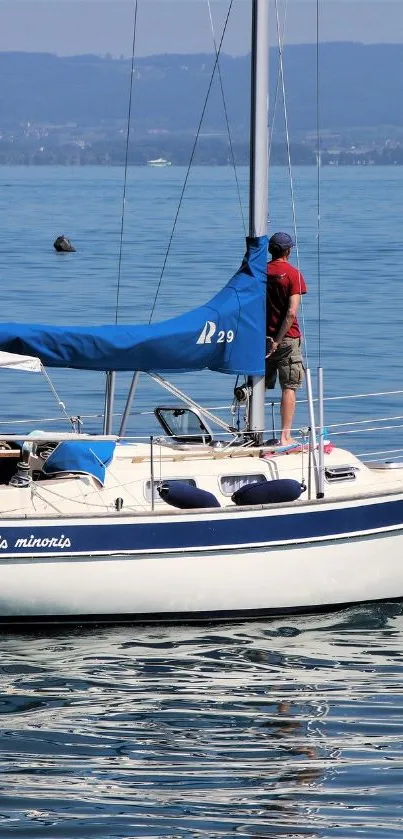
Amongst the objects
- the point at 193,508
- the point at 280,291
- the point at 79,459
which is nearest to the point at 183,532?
the point at 193,508

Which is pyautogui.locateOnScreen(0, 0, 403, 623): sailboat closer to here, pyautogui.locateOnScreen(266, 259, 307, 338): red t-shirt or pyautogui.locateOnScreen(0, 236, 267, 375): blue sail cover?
pyautogui.locateOnScreen(0, 236, 267, 375): blue sail cover

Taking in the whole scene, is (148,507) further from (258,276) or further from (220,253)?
(220,253)

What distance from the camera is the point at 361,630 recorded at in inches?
611

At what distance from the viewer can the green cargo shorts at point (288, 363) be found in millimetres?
17078

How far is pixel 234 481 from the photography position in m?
15.9

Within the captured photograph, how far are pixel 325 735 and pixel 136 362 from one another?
14.0ft

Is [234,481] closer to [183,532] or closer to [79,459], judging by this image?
[183,532]

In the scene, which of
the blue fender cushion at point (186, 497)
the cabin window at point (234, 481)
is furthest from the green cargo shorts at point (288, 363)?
the blue fender cushion at point (186, 497)

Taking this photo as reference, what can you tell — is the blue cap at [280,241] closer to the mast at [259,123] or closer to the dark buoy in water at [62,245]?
the mast at [259,123]

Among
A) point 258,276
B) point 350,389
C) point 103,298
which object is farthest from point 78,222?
point 258,276

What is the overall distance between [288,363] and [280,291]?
723mm

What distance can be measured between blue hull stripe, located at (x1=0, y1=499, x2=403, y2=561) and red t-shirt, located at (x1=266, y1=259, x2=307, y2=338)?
243 cm

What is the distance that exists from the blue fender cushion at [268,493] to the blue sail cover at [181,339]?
4.39ft

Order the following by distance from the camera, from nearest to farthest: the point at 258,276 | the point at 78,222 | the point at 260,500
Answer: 1. the point at 260,500
2. the point at 258,276
3. the point at 78,222
